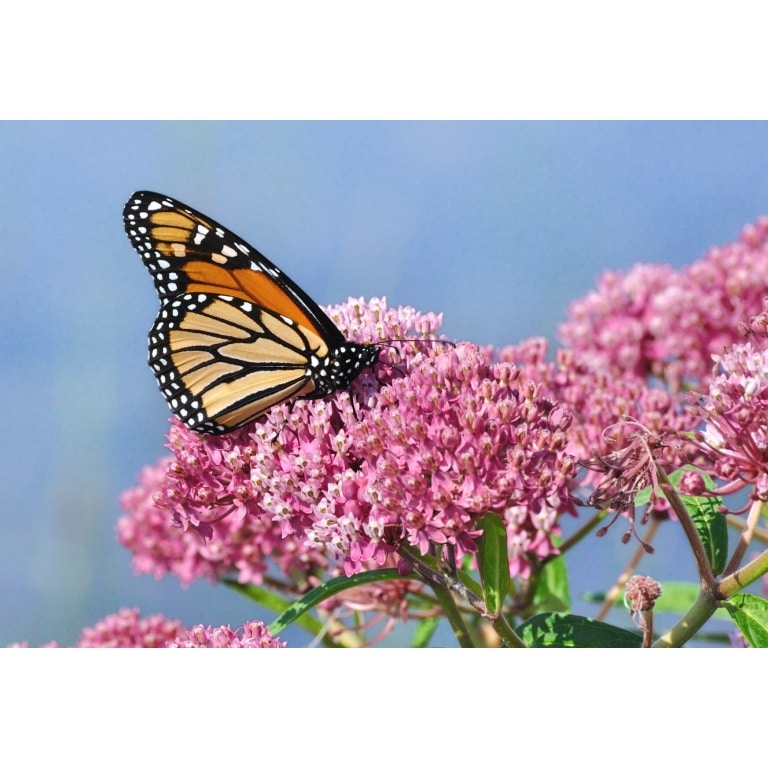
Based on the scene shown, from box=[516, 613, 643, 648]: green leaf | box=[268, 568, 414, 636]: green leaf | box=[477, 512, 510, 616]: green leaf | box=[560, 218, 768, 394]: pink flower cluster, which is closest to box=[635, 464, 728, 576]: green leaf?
box=[516, 613, 643, 648]: green leaf

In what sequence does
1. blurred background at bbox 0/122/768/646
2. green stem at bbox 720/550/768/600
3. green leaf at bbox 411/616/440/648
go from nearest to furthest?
green stem at bbox 720/550/768/600 → green leaf at bbox 411/616/440/648 → blurred background at bbox 0/122/768/646

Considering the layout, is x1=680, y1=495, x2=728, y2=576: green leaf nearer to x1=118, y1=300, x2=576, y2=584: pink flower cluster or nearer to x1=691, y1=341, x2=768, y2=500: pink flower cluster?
x1=691, y1=341, x2=768, y2=500: pink flower cluster

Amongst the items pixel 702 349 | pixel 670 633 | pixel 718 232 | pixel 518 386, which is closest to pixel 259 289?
pixel 518 386

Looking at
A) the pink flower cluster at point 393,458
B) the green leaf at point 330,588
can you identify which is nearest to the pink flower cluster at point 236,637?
Result: the green leaf at point 330,588

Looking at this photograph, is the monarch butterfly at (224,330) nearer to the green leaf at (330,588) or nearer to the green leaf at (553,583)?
the green leaf at (330,588)

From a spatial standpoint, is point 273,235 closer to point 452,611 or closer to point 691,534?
point 452,611
